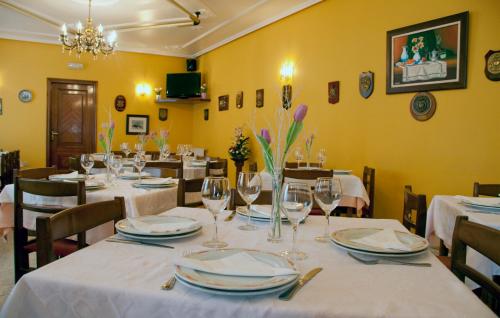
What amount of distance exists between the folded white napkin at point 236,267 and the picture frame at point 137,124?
7.81 meters

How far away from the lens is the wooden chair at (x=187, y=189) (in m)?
1.93

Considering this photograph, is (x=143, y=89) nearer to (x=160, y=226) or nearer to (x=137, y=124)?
(x=137, y=124)

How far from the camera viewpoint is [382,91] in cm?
433

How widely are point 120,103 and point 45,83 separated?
1.46 m

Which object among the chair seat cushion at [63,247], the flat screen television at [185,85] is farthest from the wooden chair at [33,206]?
the flat screen television at [185,85]

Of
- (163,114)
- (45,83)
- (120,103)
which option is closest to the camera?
(45,83)

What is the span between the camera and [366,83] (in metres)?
4.50

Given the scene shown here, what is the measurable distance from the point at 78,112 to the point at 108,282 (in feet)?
26.0

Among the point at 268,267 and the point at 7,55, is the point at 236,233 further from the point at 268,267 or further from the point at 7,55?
the point at 7,55

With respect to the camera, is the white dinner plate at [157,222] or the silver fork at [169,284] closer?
the silver fork at [169,284]

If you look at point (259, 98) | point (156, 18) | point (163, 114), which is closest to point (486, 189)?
point (259, 98)

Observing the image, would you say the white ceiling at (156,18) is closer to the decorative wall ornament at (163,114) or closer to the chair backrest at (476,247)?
the decorative wall ornament at (163,114)

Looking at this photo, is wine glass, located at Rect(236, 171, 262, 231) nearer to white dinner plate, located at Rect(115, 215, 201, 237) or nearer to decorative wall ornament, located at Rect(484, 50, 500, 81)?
white dinner plate, located at Rect(115, 215, 201, 237)

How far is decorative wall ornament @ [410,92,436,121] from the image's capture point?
381 cm
